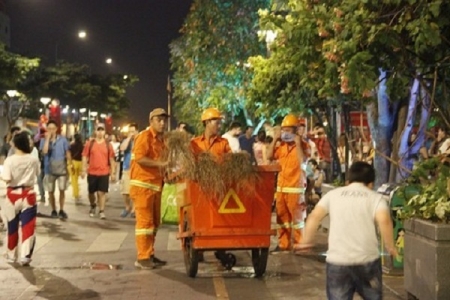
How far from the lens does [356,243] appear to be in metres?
6.04

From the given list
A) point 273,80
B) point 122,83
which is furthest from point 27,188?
point 122,83

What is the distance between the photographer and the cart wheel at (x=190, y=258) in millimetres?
9719

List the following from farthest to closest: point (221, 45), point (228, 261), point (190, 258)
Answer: point (221, 45) → point (228, 261) → point (190, 258)

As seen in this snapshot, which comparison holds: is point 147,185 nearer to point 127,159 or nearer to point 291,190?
point 291,190

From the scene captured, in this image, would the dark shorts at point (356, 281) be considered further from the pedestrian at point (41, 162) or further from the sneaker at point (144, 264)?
the pedestrian at point (41, 162)

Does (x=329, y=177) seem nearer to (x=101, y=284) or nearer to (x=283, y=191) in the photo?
(x=283, y=191)

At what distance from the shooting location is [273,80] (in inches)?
572

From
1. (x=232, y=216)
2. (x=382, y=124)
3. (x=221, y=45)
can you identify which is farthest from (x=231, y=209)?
(x=221, y=45)

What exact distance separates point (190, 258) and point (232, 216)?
78 cm

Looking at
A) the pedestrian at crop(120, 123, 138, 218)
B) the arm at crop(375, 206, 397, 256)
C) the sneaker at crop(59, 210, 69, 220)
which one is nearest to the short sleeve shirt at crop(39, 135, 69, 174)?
the sneaker at crop(59, 210, 69, 220)

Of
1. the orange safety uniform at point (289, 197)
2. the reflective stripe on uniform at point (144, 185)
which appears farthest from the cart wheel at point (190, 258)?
the orange safety uniform at point (289, 197)

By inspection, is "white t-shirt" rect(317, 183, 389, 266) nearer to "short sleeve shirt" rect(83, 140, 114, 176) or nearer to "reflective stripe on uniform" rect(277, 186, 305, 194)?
"reflective stripe on uniform" rect(277, 186, 305, 194)

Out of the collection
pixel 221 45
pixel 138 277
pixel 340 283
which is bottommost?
pixel 138 277

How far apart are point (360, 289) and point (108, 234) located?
28.7 feet
